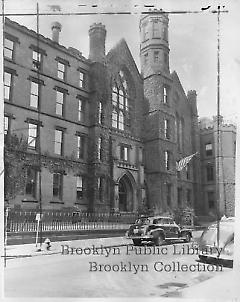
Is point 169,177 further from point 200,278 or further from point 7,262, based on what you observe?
point 7,262

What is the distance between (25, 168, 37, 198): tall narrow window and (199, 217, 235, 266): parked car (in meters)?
2.59

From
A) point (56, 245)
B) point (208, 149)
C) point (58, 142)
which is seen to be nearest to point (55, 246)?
point (56, 245)

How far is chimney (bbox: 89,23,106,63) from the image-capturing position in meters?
4.75

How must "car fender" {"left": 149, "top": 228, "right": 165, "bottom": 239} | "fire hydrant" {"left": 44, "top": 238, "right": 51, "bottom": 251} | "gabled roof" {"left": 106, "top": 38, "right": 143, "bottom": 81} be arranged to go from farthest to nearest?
"gabled roof" {"left": 106, "top": 38, "right": 143, "bottom": 81}, "car fender" {"left": 149, "top": 228, "right": 165, "bottom": 239}, "fire hydrant" {"left": 44, "top": 238, "right": 51, "bottom": 251}

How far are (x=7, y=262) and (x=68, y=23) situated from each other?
11.9 feet

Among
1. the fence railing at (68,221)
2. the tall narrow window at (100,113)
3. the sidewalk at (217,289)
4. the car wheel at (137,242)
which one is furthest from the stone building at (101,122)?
the sidewalk at (217,289)

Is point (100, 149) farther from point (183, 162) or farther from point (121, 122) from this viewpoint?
point (183, 162)

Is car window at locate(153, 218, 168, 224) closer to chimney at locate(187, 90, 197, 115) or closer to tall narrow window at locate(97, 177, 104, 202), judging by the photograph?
tall narrow window at locate(97, 177, 104, 202)

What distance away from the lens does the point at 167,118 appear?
5.46 m

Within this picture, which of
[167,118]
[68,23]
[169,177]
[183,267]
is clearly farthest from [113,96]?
[183,267]

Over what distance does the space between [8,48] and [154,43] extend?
226cm

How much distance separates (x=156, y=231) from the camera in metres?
4.78

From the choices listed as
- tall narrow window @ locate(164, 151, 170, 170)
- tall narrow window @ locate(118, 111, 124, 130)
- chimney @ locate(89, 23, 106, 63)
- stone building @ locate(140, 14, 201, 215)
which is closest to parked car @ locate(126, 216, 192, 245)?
stone building @ locate(140, 14, 201, 215)

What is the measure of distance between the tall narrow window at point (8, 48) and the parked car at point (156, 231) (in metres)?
3.29
